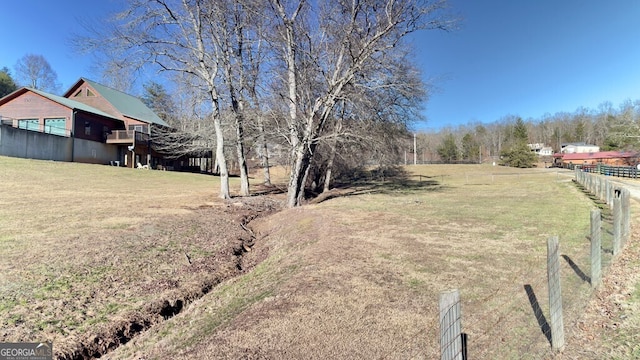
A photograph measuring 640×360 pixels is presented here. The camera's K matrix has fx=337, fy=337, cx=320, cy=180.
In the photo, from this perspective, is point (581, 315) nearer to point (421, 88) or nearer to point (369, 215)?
point (369, 215)

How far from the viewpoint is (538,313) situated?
4.21m

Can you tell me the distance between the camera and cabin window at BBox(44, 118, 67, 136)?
29.6 m

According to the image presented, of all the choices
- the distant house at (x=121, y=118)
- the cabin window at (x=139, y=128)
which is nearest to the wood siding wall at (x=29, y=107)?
the distant house at (x=121, y=118)

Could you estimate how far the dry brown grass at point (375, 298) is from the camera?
3.61 m

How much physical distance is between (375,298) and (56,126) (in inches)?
1399

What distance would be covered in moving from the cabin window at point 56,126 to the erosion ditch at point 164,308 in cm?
2876

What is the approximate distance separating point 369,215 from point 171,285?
798 centimetres

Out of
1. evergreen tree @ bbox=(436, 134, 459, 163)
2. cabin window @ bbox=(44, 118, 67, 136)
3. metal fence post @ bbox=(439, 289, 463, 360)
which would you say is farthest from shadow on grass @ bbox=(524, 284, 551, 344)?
evergreen tree @ bbox=(436, 134, 459, 163)

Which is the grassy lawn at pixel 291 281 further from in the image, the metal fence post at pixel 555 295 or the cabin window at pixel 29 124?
the cabin window at pixel 29 124

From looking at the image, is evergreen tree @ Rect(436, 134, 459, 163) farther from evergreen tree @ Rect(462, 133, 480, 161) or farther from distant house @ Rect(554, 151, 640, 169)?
distant house @ Rect(554, 151, 640, 169)

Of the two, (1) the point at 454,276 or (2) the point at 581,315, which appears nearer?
(2) the point at 581,315

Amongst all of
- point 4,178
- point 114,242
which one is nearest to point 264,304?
point 114,242

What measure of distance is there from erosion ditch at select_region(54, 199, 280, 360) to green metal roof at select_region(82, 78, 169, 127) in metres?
32.4

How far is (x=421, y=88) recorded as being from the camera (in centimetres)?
1644
